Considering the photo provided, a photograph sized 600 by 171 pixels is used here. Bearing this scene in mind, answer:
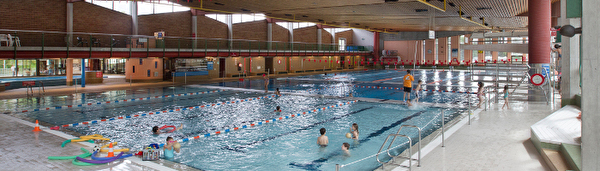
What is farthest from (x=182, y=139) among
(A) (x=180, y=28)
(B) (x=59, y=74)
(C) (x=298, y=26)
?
(C) (x=298, y=26)

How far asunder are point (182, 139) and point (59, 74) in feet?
91.3

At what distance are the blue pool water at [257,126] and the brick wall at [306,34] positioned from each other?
2738 cm

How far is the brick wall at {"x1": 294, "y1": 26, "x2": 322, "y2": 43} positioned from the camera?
149 feet

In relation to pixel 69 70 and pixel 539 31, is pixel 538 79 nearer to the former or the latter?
pixel 539 31

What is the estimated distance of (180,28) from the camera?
32.1m

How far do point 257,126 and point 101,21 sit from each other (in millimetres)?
20180

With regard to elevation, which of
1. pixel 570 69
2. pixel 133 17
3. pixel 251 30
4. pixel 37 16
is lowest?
pixel 570 69

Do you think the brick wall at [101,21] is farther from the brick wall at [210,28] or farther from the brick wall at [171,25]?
the brick wall at [210,28]

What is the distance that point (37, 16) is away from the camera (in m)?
22.9

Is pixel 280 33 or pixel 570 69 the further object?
pixel 280 33

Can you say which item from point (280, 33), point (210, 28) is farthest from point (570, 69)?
point (280, 33)

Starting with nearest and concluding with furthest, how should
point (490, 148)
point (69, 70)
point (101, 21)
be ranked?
point (490, 148)
point (69, 70)
point (101, 21)

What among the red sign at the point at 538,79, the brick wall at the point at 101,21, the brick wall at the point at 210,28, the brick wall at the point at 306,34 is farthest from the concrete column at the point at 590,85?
the brick wall at the point at 306,34

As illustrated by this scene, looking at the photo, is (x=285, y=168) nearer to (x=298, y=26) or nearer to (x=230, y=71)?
(x=230, y=71)
